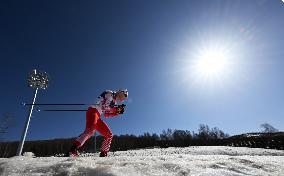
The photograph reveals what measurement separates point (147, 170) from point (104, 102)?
4.22 meters

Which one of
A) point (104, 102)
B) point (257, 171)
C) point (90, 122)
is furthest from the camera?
point (104, 102)

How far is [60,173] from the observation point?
11.0ft

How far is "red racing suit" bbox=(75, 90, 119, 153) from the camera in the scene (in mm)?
6918

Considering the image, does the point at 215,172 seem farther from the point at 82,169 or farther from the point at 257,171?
the point at 82,169

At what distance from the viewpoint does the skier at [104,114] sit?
6.75 metres

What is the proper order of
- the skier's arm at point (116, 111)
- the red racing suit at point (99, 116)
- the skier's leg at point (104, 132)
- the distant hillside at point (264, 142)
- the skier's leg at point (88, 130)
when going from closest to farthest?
the skier's leg at point (88, 130) → the red racing suit at point (99, 116) → the skier's leg at point (104, 132) → the skier's arm at point (116, 111) → the distant hillside at point (264, 142)

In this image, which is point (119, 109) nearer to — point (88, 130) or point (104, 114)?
point (104, 114)

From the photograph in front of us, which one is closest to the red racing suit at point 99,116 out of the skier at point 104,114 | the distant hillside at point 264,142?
the skier at point 104,114

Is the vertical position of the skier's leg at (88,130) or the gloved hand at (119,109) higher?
the gloved hand at (119,109)

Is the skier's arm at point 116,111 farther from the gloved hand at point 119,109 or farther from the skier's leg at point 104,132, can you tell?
the skier's leg at point 104,132

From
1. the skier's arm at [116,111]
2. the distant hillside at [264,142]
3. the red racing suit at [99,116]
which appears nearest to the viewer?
the red racing suit at [99,116]

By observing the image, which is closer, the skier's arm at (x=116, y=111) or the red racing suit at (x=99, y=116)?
the red racing suit at (x=99, y=116)

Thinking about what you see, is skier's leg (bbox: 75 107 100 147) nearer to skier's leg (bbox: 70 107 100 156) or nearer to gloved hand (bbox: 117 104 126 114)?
skier's leg (bbox: 70 107 100 156)

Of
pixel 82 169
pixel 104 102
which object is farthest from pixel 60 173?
pixel 104 102
